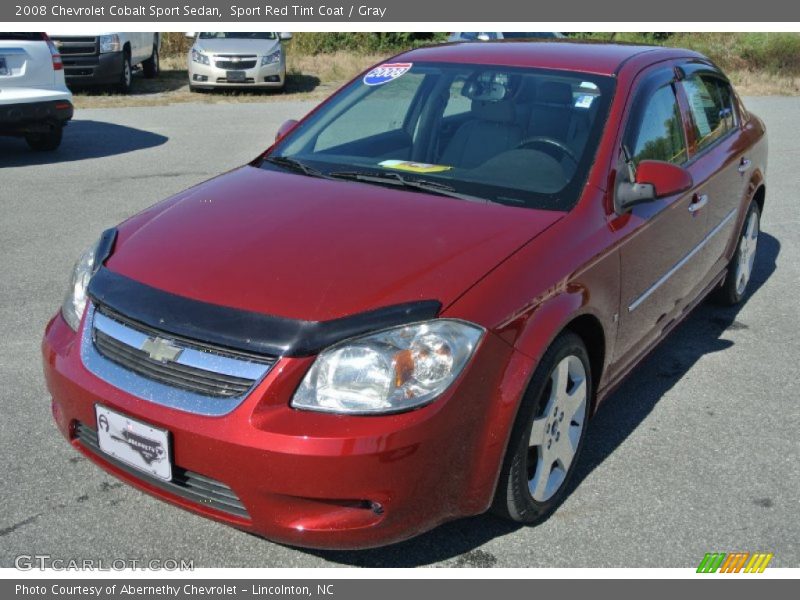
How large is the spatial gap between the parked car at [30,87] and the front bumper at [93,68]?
18.7ft

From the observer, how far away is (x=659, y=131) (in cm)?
429

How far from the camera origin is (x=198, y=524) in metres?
3.34

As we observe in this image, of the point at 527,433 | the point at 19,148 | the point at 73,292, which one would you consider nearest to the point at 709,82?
the point at 527,433

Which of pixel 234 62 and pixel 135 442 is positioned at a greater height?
pixel 135 442

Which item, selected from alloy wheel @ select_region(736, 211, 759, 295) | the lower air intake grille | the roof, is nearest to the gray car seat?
the roof

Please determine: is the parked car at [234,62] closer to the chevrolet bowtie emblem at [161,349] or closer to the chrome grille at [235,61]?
the chrome grille at [235,61]

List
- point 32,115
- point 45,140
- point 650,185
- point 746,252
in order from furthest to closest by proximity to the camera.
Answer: point 45,140
point 32,115
point 746,252
point 650,185

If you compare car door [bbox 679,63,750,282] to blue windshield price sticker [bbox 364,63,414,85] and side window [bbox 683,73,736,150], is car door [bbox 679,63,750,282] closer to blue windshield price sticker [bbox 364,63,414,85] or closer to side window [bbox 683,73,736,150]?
side window [bbox 683,73,736,150]

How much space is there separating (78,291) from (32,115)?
23.0ft

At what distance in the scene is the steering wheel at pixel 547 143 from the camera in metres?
3.86

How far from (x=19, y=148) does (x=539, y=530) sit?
30.8 feet

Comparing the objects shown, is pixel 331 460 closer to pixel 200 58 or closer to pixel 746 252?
pixel 746 252

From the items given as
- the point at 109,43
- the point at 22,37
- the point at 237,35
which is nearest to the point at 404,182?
the point at 22,37

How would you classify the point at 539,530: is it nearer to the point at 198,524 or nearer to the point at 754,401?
the point at 198,524
